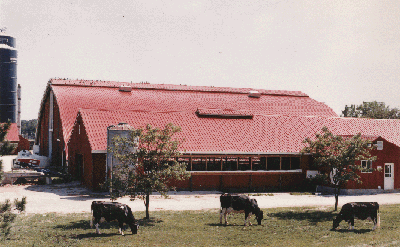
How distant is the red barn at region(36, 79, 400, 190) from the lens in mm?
32250

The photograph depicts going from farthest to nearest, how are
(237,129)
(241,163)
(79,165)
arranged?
(237,129)
(79,165)
(241,163)

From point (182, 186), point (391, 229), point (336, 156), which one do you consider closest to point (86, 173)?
point (182, 186)

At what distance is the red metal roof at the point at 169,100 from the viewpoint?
4412cm

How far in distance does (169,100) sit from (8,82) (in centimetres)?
5015

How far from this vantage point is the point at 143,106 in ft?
149

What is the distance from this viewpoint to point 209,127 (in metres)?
37.3

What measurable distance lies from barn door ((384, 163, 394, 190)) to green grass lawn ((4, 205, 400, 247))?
11993mm

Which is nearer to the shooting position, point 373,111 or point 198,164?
point 198,164

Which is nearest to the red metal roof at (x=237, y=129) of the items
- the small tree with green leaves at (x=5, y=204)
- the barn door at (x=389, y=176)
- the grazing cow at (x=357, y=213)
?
the barn door at (x=389, y=176)

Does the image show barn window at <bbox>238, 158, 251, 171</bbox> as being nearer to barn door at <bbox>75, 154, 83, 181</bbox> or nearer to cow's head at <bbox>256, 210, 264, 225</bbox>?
barn door at <bbox>75, 154, 83, 181</bbox>

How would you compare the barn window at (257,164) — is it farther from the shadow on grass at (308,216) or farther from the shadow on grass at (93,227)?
the shadow on grass at (93,227)

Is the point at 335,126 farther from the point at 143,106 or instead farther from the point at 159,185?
the point at 159,185

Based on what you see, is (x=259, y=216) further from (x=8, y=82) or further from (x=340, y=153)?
(x=8, y=82)

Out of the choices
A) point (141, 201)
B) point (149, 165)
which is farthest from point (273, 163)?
point (149, 165)
